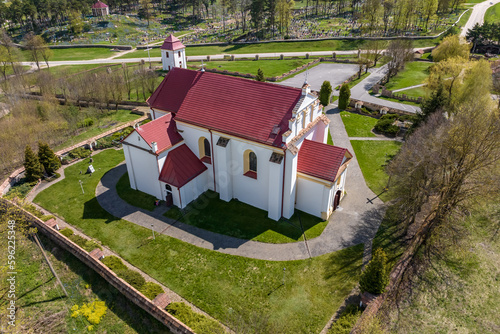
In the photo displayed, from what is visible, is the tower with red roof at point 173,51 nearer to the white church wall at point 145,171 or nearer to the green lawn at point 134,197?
the green lawn at point 134,197

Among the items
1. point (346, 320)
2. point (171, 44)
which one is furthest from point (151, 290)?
point (171, 44)

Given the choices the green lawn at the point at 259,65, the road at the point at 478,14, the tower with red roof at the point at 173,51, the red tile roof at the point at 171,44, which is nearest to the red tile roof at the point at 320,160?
the green lawn at the point at 259,65

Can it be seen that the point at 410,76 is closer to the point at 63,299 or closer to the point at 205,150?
the point at 205,150

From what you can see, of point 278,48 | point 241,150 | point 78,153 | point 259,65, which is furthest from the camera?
point 278,48

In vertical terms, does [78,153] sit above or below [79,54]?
below

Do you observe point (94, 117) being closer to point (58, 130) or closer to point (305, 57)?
point (58, 130)

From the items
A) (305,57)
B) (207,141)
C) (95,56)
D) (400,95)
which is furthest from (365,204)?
(95,56)
